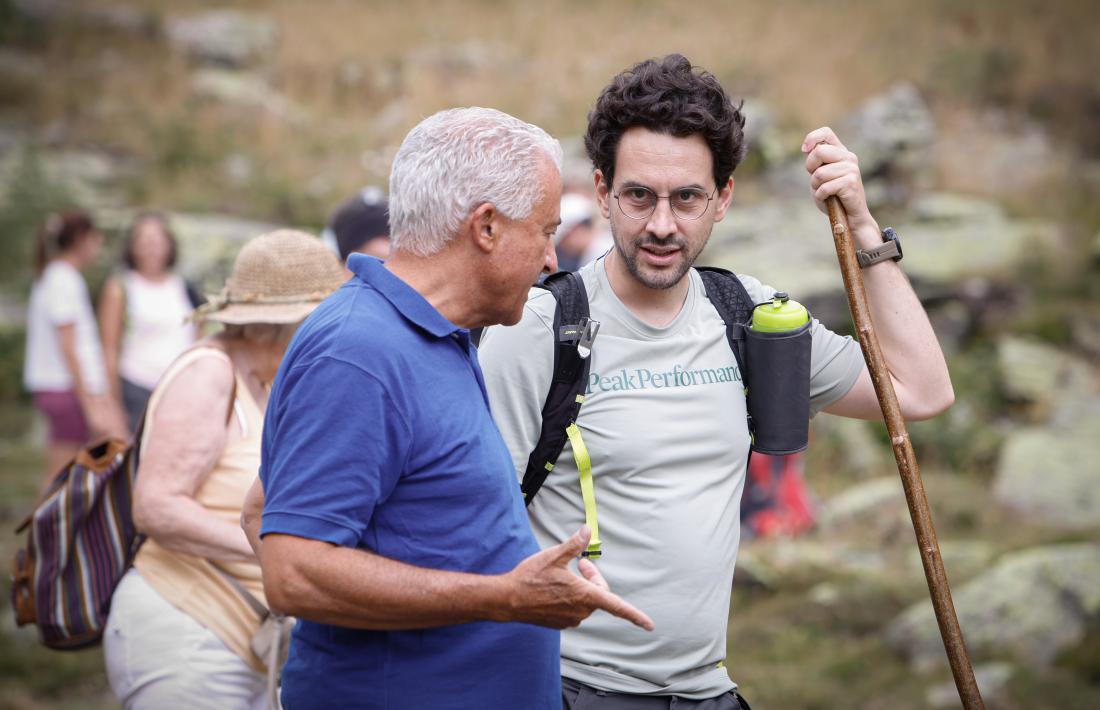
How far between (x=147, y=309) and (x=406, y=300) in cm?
515

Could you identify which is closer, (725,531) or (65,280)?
(725,531)

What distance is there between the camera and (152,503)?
288 cm

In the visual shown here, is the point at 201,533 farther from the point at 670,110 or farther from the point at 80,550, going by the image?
the point at 670,110

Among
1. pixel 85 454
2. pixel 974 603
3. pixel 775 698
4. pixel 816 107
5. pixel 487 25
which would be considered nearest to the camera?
pixel 85 454

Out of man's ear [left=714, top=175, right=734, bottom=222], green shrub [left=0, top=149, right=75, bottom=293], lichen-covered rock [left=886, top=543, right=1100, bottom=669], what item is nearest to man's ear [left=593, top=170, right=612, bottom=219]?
man's ear [left=714, top=175, right=734, bottom=222]

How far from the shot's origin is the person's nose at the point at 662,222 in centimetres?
249

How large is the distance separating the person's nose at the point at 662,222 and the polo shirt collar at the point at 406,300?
69cm

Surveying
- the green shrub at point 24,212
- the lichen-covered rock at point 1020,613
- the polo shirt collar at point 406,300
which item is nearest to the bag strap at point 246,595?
the polo shirt collar at point 406,300

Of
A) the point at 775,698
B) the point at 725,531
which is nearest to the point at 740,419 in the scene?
the point at 725,531

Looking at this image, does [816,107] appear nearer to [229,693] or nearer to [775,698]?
[775,698]

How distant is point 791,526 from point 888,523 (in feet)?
2.29

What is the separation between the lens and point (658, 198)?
2.54 m

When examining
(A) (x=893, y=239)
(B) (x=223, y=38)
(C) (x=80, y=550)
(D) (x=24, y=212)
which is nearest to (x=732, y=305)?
(A) (x=893, y=239)

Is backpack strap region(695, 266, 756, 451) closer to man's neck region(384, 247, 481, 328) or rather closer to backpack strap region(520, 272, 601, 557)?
backpack strap region(520, 272, 601, 557)
